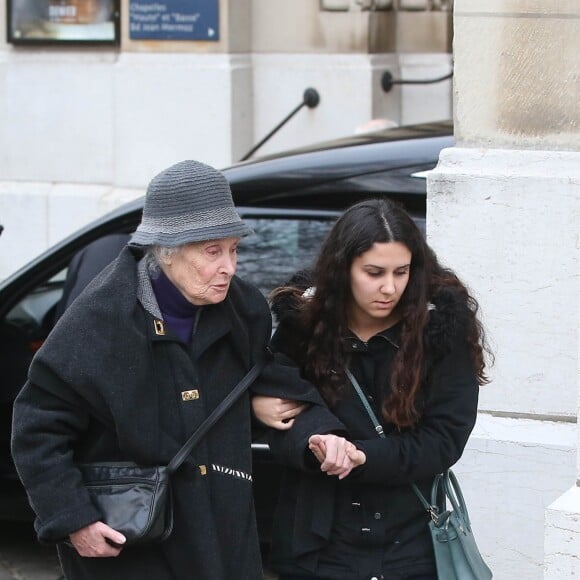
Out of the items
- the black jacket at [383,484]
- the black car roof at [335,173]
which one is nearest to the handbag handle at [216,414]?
the black jacket at [383,484]

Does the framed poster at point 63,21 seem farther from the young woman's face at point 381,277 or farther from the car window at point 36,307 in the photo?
the young woman's face at point 381,277

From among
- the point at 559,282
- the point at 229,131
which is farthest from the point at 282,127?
the point at 559,282

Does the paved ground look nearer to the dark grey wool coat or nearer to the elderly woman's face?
the dark grey wool coat

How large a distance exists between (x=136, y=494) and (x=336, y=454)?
0.44 m

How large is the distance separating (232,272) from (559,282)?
169cm

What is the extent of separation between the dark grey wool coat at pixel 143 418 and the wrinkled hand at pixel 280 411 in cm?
2

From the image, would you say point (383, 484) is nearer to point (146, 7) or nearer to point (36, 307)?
point (36, 307)

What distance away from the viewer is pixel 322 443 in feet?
10.4

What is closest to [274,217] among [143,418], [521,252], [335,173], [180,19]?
[335,173]

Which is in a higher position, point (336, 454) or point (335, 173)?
point (335, 173)

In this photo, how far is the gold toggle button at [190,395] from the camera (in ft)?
10.4

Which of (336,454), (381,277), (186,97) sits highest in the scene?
(186,97)

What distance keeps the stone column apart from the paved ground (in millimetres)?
1362

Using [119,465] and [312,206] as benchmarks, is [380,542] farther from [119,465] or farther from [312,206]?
[312,206]
